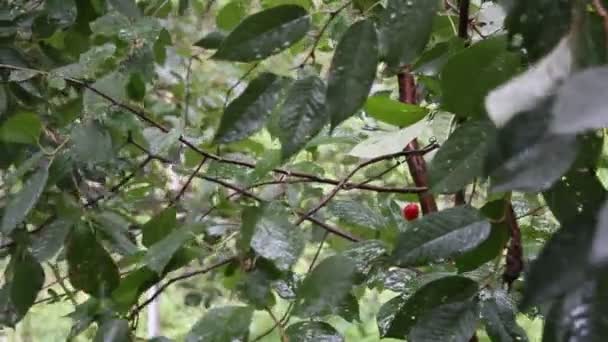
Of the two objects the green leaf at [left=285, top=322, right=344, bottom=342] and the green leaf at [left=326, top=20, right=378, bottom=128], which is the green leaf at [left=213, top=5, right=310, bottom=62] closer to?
the green leaf at [left=326, top=20, right=378, bottom=128]

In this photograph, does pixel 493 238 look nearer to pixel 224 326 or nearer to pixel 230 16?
pixel 224 326

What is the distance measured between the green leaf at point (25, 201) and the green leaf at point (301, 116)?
23 centimetres

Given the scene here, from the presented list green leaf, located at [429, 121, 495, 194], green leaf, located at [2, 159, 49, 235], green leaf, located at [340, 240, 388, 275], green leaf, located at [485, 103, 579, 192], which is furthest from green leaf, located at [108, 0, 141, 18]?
green leaf, located at [485, 103, 579, 192]

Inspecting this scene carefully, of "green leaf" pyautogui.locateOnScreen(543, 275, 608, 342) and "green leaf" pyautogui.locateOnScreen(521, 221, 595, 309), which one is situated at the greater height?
"green leaf" pyautogui.locateOnScreen(521, 221, 595, 309)

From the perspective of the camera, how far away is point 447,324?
15.6 inches

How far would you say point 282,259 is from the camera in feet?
1.46

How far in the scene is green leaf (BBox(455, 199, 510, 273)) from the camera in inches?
17.6

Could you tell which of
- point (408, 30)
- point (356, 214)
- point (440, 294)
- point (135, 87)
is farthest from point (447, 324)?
point (135, 87)

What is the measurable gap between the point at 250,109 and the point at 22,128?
280 mm

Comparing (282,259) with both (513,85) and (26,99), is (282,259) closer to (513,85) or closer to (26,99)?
(513,85)

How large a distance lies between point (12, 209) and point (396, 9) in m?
0.32

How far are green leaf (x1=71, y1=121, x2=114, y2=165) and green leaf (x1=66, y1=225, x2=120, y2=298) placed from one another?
0.06 m

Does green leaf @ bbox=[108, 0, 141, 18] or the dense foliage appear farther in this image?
green leaf @ bbox=[108, 0, 141, 18]

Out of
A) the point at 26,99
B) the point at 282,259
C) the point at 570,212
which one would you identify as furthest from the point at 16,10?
the point at 570,212
